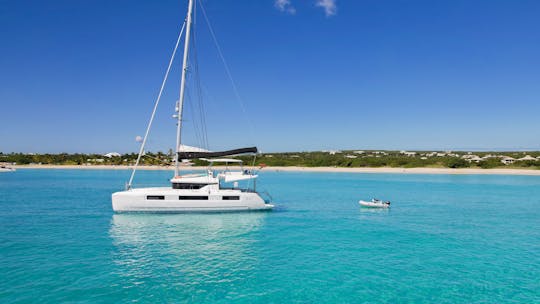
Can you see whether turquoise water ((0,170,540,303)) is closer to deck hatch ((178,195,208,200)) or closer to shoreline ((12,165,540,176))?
deck hatch ((178,195,208,200))

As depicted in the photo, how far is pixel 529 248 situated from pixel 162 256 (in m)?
23.8

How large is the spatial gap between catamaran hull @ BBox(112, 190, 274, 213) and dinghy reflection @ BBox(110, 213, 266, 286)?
596 millimetres

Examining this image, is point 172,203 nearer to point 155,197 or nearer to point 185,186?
point 155,197

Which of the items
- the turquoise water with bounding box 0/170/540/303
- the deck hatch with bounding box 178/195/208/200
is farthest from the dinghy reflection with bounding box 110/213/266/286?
the deck hatch with bounding box 178/195/208/200

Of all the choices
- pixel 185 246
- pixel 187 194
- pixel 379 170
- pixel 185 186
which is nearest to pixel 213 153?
pixel 185 186

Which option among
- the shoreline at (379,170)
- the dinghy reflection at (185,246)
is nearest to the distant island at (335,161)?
the shoreline at (379,170)

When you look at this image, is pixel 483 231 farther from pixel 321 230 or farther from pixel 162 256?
pixel 162 256

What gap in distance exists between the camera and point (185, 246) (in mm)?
22312

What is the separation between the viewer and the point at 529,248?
23359mm

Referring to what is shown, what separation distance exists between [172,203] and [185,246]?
10.5 m

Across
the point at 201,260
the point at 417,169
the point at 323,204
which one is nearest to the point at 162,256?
the point at 201,260

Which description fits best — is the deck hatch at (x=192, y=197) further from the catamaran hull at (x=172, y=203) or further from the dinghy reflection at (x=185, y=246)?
the dinghy reflection at (x=185, y=246)

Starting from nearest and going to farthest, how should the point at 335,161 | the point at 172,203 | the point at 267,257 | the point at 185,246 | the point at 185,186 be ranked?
the point at 267,257 → the point at 185,246 → the point at 172,203 → the point at 185,186 → the point at 335,161

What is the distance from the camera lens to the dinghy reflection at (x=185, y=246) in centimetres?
1728
